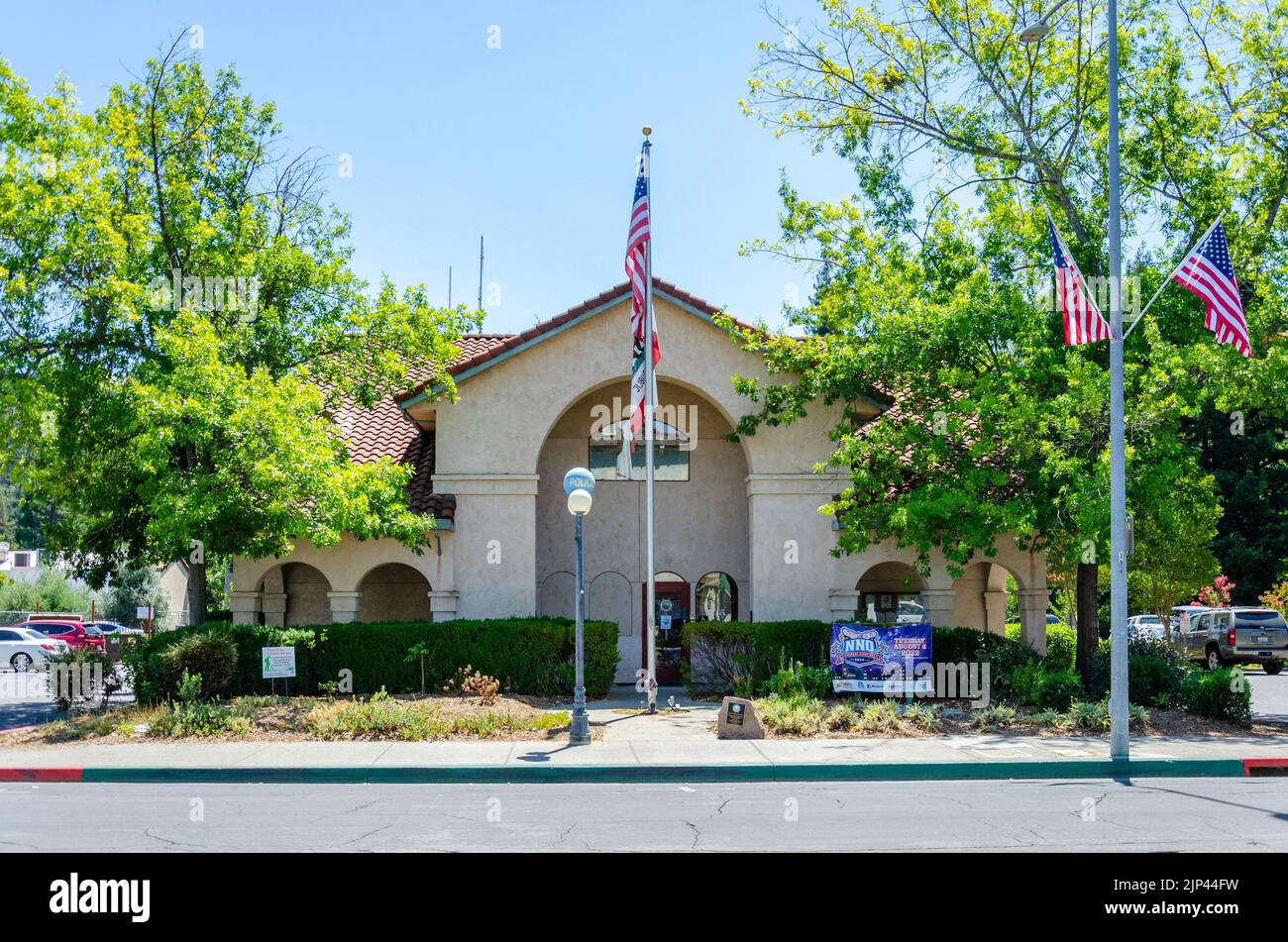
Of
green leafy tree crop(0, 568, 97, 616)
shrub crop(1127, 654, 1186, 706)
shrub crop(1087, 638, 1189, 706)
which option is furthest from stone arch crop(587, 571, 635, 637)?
green leafy tree crop(0, 568, 97, 616)

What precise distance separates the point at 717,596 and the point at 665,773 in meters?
10.5

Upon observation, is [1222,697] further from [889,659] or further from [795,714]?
[795,714]

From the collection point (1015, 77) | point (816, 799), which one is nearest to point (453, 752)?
point (816, 799)

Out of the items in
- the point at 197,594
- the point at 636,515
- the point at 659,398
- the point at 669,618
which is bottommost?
the point at 669,618

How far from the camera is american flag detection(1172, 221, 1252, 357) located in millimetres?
15078

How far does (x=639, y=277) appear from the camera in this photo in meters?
18.5

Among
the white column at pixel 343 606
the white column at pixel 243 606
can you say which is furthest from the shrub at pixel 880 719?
the white column at pixel 243 606

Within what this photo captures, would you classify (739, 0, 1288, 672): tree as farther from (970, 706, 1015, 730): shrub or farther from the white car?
the white car

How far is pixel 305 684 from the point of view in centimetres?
1956

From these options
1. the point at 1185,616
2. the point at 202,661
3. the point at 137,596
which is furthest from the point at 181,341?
the point at 137,596

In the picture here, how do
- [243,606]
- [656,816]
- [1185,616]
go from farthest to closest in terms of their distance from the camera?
[1185,616] → [243,606] → [656,816]

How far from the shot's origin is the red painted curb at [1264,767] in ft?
45.1

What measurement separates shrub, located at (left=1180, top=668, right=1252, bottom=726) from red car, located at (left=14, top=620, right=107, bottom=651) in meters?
33.4

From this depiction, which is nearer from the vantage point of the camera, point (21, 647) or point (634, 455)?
point (634, 455)
